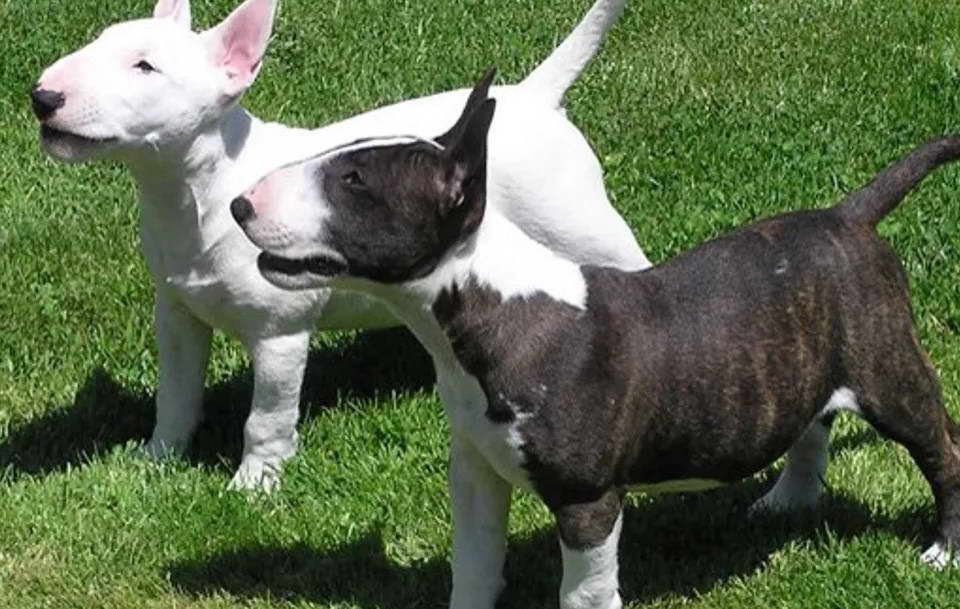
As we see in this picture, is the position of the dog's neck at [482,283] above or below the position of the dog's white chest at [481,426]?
above

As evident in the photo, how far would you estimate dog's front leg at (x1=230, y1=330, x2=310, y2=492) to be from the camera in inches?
213

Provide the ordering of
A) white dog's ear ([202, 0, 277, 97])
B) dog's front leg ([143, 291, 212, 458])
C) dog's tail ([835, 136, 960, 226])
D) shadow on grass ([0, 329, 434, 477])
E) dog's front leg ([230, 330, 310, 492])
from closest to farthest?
dog's tail ([835, 136, 960, 226]) → white dog's ear ([202, 0, 277, 97]) → dog's front leg ([230, 330, 310, 492]) → dog's front leg ([143, 291, 212, 458]) → shadow on grass ([0, 329, 434, 477])

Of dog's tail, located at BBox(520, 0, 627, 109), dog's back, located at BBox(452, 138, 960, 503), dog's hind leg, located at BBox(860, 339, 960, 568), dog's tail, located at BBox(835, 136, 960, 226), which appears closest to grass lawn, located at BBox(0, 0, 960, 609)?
dog's hind leg, located at BBox(860, 339, 960, 568)

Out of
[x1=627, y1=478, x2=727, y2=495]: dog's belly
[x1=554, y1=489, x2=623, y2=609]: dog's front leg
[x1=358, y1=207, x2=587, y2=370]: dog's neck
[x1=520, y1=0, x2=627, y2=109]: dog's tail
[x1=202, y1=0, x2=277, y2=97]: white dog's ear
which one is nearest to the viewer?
[x1=358, y1=207, x2=587, y2=370]: dog's neck

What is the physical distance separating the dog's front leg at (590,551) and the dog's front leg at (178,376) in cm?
162

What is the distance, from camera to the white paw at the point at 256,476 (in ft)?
17.7

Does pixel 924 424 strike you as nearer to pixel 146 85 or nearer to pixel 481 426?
pixel 481 426

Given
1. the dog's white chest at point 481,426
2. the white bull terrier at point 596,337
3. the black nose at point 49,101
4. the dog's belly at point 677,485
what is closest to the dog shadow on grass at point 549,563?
the white bull terrier at point 596,337

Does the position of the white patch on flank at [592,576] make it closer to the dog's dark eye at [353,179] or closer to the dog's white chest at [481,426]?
the dog's white chest at [481,426]

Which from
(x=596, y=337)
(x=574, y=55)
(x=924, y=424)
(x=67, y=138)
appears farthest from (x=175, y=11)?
(x=924, y=424)

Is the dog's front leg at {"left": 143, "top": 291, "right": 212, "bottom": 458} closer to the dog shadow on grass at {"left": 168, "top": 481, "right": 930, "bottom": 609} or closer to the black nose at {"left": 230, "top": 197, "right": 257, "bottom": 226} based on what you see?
the dog shadow on grass at {"left": 168, "top": 481, "right": 930, "bottom": 609}

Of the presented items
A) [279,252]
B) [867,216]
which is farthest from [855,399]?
[279,252]

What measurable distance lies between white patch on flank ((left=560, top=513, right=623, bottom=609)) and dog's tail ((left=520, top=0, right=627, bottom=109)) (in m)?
1.88

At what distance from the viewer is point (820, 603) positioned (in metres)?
4.63
